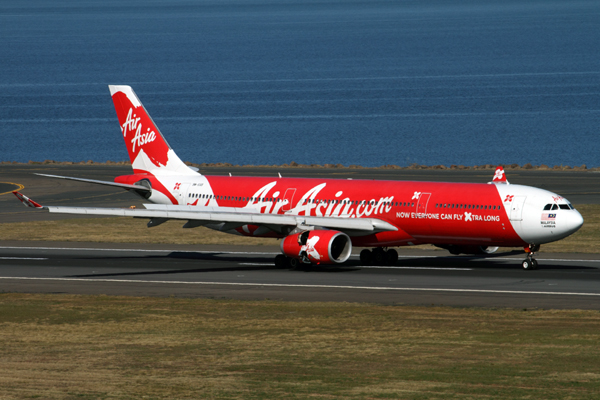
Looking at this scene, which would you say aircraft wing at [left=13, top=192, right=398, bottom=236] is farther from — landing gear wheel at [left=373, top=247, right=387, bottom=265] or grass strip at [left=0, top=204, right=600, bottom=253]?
grass strip at [left=0, top=204, right=600, bottom=253]

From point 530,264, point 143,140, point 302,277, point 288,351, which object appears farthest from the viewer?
point 143,140

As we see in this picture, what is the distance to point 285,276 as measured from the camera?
149 feet

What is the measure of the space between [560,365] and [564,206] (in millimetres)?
21660

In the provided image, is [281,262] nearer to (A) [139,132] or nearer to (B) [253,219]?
(B) [253,219]

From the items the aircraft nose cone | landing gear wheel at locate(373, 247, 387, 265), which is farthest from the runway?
the aircraft nose cone

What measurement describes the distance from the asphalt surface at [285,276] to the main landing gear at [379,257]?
853 millimetres

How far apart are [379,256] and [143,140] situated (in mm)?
16596

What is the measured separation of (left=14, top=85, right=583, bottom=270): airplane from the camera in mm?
44719

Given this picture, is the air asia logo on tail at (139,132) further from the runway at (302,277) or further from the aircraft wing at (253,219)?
the aircraft wing at (253,219)

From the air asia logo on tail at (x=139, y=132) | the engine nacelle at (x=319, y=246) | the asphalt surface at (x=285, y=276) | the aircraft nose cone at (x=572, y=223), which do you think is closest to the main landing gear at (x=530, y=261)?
the asphalt surface at (x=285, y=276)

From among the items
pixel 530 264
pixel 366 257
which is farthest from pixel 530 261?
pixel 366 257

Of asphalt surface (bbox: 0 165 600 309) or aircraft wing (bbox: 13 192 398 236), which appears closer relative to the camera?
asphalt surface (bbox: 0 165 600 309)

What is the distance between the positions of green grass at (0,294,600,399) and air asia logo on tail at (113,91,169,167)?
20324 millimetres

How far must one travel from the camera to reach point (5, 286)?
4225 centimetres
